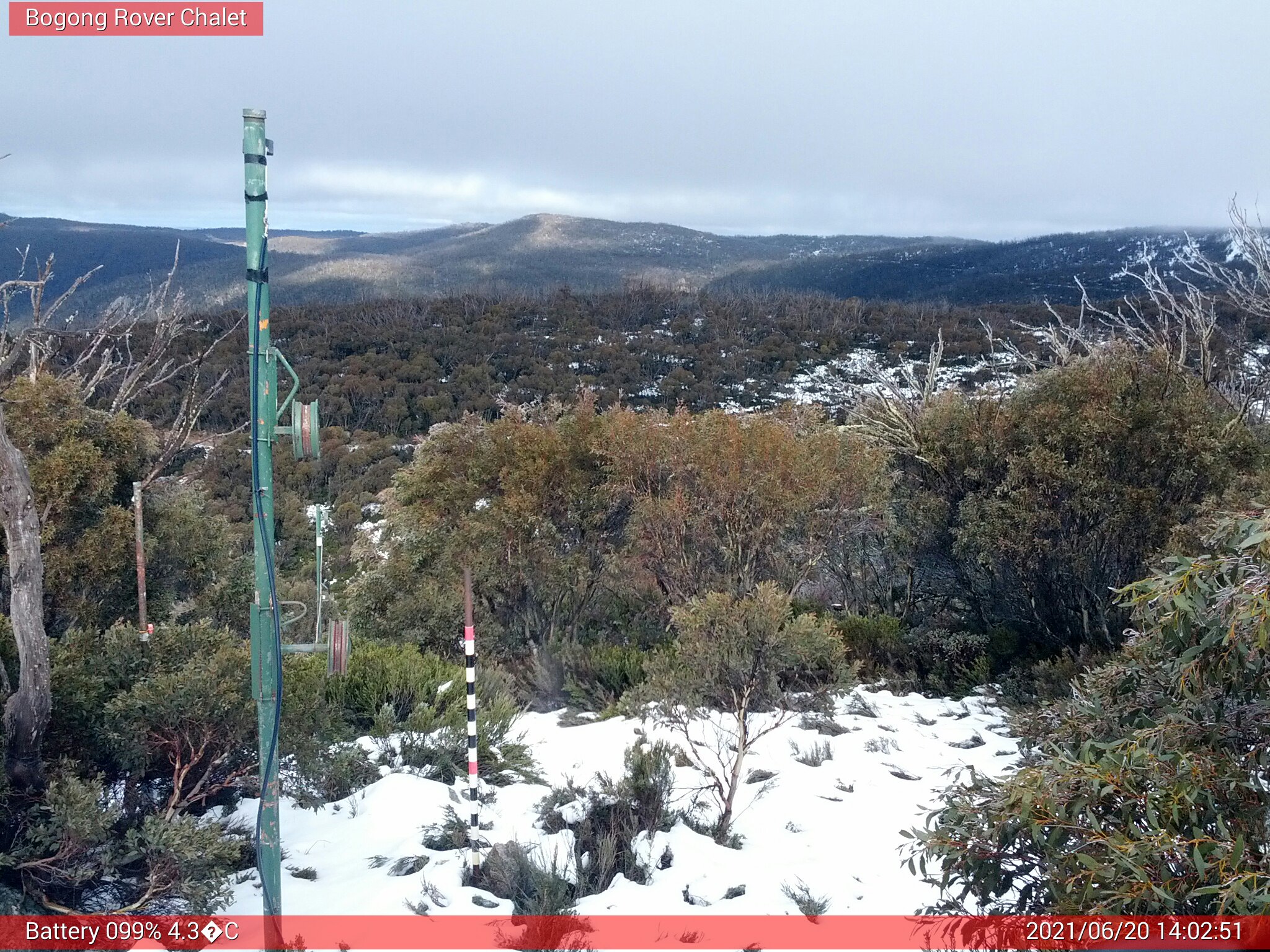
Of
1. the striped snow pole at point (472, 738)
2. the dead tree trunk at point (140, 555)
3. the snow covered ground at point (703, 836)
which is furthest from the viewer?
the dead tree trunk at point (140, 555)

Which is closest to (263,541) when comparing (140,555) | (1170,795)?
(1170,795)

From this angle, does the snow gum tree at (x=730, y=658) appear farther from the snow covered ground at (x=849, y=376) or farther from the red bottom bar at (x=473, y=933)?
the snow covered ground at (x=849, y=376)

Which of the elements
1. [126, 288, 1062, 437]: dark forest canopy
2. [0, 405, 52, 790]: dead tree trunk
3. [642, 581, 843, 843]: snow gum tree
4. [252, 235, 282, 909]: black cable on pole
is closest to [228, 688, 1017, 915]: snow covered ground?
[642, 581, 843, 843]: snow gum tree

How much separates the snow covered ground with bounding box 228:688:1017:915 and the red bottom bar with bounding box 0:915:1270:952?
0.09 m

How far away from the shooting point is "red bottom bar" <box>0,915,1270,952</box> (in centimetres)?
372

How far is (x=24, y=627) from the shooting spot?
4.10 m

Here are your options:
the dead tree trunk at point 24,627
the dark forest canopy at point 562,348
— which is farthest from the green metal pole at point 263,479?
the dark forest canopy at point 562,348

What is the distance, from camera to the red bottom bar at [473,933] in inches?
147

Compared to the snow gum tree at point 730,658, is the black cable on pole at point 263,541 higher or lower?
higher

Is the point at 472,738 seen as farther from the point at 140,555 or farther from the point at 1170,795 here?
the point at 140,555

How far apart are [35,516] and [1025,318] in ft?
132

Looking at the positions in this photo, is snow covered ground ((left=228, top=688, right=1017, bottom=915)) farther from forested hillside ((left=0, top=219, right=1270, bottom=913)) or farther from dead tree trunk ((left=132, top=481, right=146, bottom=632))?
dead tree trunk ((left=132, top=481, right=146, bottom=632))

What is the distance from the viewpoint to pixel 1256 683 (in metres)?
2.73

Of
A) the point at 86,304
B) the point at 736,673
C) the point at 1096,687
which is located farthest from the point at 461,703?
the point at 86,304
